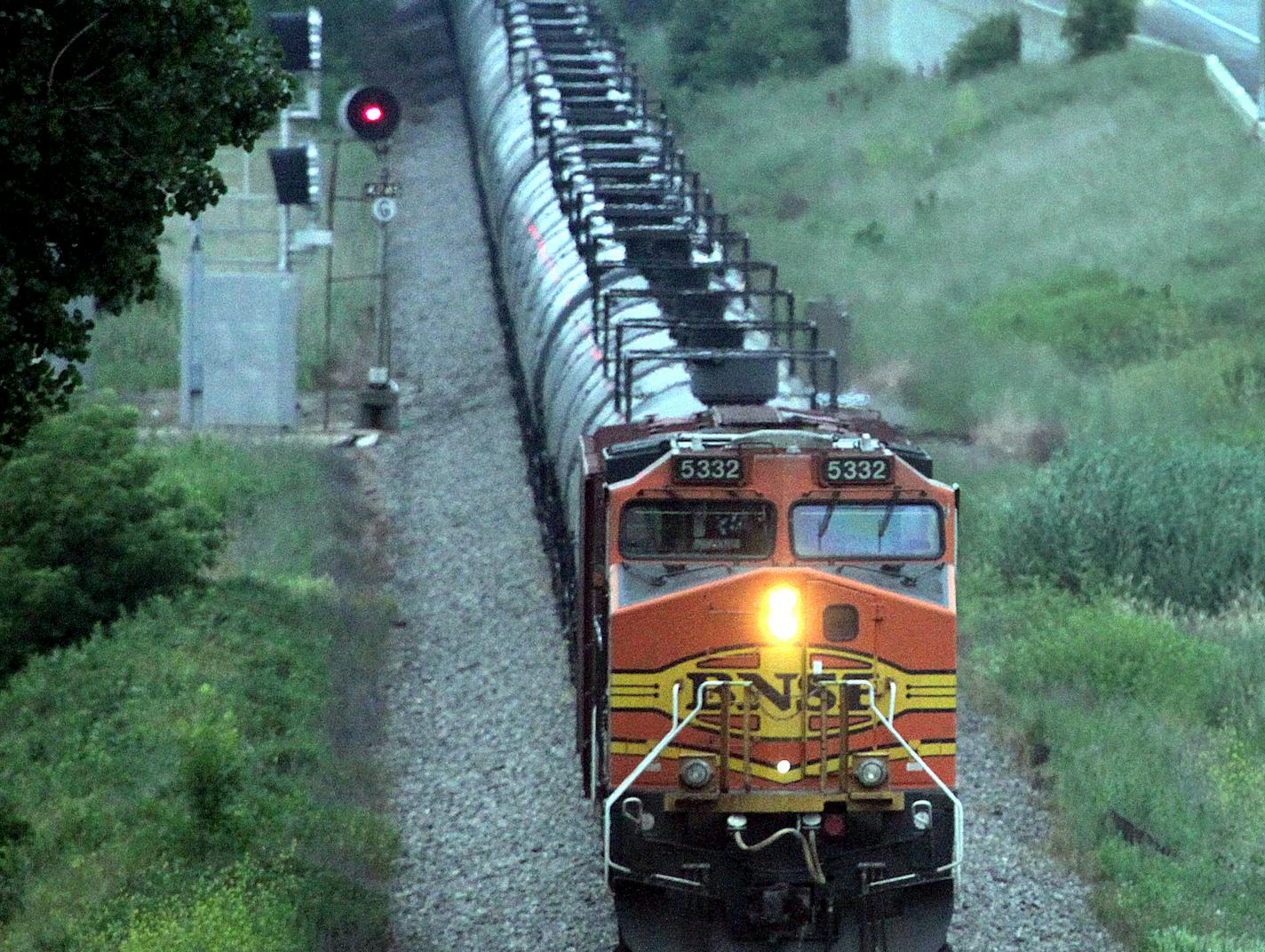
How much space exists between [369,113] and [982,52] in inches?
1082

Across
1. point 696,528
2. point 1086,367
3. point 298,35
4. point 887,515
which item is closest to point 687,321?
point 696,528

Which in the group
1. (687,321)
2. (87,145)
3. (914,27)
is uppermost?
(914,27)

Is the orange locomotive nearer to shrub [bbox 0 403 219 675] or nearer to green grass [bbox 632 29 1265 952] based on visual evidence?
green grass [bbox 632 29 1265 952]

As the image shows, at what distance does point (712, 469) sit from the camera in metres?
12.3

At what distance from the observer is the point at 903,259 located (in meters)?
39.2

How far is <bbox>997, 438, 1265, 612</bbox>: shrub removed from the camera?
2117 centimetres

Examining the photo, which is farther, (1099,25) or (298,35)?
(1099,25)

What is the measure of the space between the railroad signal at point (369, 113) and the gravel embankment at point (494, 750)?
416 centimetres

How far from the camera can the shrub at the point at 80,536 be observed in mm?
20203

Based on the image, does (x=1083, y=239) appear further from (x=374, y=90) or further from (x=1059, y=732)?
(x=1059, y=732)

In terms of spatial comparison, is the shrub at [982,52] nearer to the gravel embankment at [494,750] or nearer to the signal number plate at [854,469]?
the gravel embankment at [494,750]

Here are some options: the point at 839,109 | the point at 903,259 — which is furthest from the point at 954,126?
the point at 903,259

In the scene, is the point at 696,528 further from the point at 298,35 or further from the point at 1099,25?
the point at 1099,25

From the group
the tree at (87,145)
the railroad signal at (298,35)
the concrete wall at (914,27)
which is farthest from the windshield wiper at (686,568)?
the concrete wall at (914,27)
